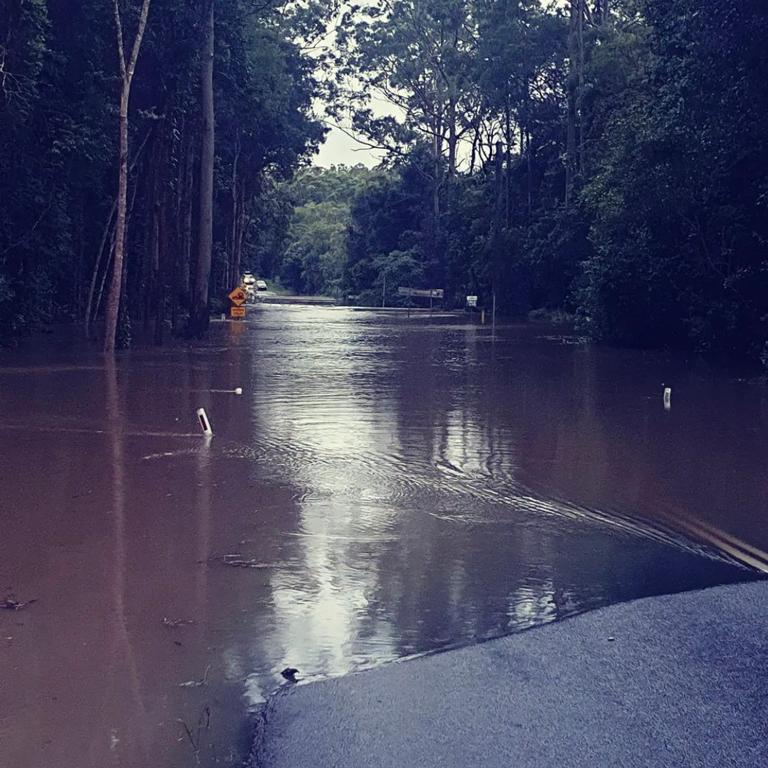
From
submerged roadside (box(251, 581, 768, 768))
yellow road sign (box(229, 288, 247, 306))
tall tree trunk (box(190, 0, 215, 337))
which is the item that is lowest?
submerged roadside (box(251, 581, 768, 768))

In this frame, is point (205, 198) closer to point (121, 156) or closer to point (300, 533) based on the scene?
point (121, 156)

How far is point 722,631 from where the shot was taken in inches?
238

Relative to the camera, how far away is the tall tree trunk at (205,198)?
107ft

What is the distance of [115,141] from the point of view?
3266cm

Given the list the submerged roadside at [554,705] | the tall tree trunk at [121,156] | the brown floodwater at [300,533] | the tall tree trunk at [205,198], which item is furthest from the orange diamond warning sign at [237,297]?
the submerged roadside at [554,705]

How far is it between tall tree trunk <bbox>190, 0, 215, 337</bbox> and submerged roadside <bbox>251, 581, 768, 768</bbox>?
27.8 metres

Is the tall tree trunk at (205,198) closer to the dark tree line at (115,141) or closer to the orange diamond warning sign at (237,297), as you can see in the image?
the dark tree line at (115,141)

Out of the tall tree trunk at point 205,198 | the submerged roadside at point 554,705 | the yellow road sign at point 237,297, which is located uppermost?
the tall tree trunk at point 205,198

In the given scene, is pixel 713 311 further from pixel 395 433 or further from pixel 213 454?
pixel 213 454

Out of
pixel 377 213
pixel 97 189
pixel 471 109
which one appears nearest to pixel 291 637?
pixel 97 189

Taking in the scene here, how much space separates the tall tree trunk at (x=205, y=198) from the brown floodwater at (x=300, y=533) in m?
14.8

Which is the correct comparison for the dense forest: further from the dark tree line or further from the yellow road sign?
the yellow road sign

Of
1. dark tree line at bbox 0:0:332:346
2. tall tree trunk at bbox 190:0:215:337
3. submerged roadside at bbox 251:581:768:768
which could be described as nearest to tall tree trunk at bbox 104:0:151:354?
dark tree line at bbox 0:0:332:346

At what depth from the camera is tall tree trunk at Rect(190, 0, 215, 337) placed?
107 ft
